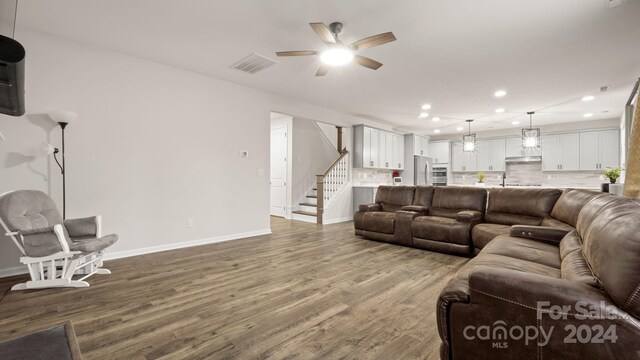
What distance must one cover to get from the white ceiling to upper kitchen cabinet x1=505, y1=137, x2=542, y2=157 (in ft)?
9.68

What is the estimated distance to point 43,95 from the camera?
320 cm

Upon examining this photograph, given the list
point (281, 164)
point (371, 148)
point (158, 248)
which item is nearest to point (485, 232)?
point (371, 148)

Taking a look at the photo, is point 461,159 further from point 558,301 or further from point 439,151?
point 558,301

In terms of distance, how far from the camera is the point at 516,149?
8.42 metres

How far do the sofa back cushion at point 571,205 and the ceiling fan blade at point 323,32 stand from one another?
2.73m

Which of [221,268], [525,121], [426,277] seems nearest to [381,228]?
[426,277]

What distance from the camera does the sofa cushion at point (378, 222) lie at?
15.0 ft

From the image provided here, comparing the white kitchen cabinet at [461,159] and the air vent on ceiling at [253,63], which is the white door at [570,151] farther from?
the air vent on ceiling at [253,63]

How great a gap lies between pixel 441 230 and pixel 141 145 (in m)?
4.33

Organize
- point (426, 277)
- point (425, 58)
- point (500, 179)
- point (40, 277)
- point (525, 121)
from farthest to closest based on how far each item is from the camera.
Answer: point (500, 179) → point (525, 121) → point (425, 58) → point (426, 277) → point (40, 277)

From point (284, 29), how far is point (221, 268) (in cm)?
277

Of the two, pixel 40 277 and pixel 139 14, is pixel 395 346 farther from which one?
pixel 139 14

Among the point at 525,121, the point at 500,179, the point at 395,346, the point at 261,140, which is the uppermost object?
the point at 525,121

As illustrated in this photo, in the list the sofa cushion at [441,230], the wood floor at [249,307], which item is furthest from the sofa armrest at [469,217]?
the wood floor at [249,307]
